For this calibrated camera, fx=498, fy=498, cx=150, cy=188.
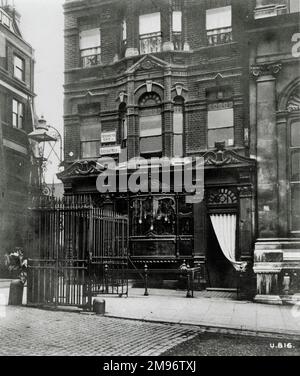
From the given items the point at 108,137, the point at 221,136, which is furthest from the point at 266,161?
the point at 108,137

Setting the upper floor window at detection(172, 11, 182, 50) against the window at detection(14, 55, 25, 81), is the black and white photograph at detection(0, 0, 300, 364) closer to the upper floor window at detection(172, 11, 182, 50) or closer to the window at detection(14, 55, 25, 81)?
the upper floor window at detection(172, 11, 182, 50)

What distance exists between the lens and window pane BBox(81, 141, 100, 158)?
66.4 feet

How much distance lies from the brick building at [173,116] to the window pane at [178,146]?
Result: 4 centimetres

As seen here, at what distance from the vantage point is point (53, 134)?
21.2 metres

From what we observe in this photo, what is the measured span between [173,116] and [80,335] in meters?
11.2

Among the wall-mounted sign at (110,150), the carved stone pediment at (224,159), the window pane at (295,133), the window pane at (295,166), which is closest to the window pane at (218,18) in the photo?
the carved stone pediment at (224,159)

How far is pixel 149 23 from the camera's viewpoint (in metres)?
19.6

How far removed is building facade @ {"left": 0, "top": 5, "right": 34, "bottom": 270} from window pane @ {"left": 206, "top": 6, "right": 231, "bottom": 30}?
1200 cm

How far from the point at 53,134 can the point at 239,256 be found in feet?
31.1

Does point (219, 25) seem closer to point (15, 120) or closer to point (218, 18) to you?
point (218, 18)

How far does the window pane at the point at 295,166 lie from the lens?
51.4 feet

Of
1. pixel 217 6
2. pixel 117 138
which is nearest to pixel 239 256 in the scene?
pixel 117 138
